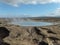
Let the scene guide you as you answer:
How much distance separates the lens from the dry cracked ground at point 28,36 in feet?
33.8

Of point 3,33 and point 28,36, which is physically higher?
point 3,33

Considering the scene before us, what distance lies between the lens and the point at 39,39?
10.8 m

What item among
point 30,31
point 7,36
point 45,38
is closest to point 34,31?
point 30,31

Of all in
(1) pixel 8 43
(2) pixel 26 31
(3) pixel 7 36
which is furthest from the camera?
(2) pixel 26 31

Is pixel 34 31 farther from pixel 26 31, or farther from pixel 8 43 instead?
pixel 8 43

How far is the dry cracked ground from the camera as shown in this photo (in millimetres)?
10312

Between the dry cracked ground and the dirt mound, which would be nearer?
the dry cracked ground

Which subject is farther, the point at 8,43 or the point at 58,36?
the point at 58,36

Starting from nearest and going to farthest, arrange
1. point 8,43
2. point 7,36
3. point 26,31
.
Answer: point 8,43
point 7,36
point 26,31

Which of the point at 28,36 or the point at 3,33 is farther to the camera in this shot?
Result: the point at 3,33

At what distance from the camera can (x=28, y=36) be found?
10.9 meters

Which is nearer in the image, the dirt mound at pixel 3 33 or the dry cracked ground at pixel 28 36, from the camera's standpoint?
the dry cracked ground at pixel 28 36

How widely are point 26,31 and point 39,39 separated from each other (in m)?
1.06

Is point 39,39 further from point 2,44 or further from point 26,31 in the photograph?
point 2,44
